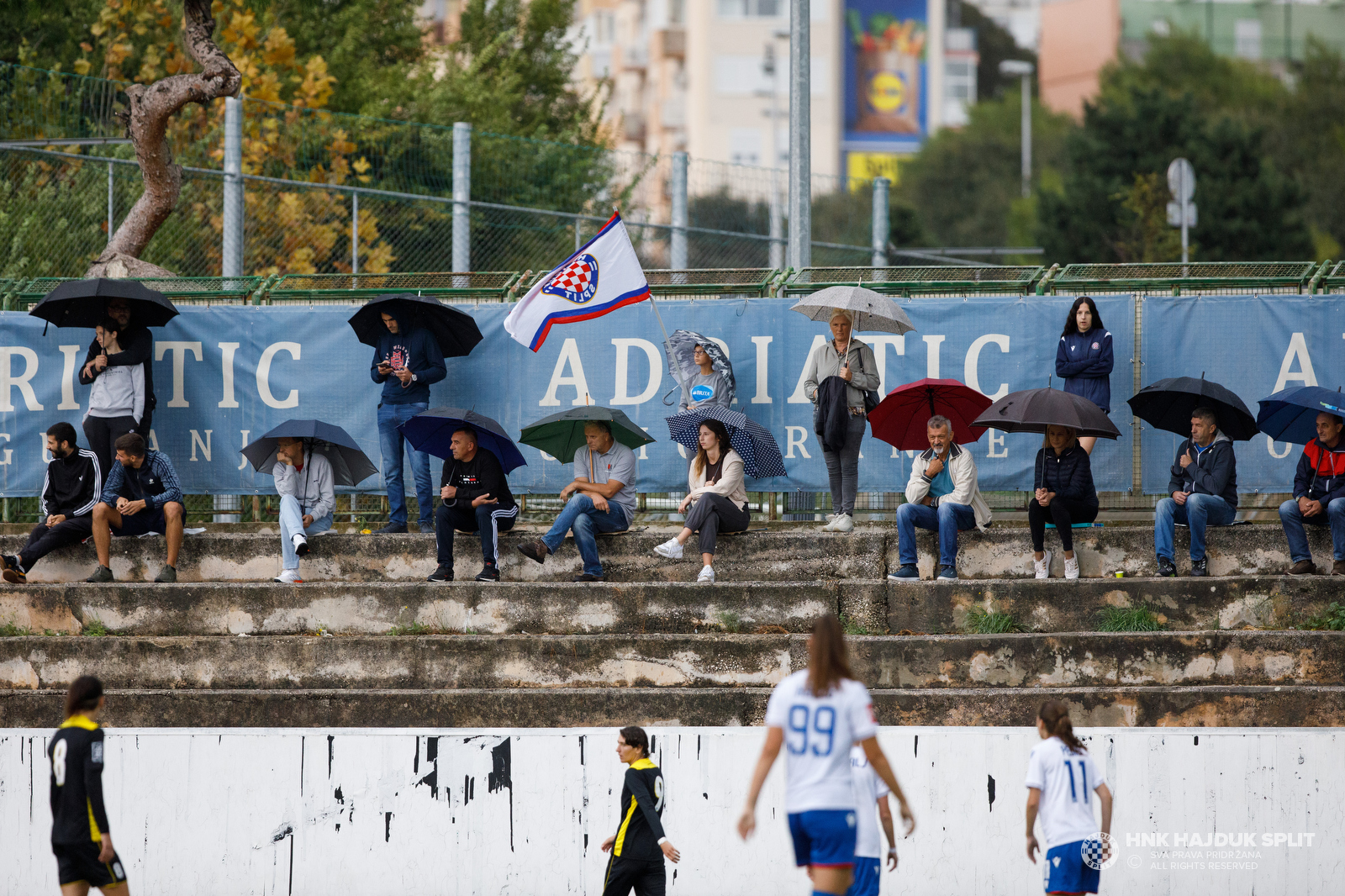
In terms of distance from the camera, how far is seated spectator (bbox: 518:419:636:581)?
1148 centimetres

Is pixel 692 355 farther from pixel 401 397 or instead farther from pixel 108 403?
pixel 108 403

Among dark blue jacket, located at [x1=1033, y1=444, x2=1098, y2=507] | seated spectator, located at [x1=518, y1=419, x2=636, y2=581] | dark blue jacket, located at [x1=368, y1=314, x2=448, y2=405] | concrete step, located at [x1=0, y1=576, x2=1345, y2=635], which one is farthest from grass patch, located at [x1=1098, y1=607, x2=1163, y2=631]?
dark blue jacket, located at [x1=368, y1=314, x2=448, y2=405]

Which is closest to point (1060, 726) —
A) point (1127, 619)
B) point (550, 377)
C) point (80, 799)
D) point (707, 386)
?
point (1127, 619)

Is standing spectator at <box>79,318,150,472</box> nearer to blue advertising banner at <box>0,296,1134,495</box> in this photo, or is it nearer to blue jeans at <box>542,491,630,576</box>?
blue advertising banner at <box>0,296,1134,495</box>

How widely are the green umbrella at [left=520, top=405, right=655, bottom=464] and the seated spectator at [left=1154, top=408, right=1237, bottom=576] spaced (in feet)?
13.0

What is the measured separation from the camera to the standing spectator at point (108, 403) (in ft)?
40.4

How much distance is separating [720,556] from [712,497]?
592 mm

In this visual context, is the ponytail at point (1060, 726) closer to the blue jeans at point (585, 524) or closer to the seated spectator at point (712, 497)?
the seated spectator at point (712, 497)

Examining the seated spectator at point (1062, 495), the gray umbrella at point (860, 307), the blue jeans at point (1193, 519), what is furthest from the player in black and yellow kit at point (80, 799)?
the blue jeans at point (1193, 519)

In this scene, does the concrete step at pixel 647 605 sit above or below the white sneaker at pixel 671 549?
below

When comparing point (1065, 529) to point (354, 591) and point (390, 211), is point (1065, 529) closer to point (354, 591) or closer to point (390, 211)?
point (354, 591)

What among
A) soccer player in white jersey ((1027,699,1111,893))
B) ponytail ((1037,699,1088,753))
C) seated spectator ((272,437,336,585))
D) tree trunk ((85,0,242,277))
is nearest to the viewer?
soccer player in white jersey ((1027,699,1111,893))

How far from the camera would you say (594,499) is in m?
11.5

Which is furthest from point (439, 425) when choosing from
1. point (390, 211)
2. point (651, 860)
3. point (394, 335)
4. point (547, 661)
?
point (390, 211)
